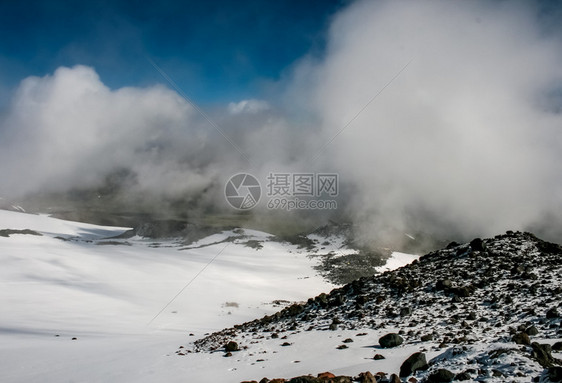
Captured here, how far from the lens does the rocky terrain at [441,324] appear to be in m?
8.95

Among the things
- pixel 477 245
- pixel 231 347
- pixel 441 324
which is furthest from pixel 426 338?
pixel 477 245

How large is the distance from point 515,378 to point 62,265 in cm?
8612

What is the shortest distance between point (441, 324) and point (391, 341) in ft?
10.9

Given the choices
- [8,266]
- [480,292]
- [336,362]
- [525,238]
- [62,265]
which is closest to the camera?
[336,362]

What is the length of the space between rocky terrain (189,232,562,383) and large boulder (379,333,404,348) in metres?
0.04

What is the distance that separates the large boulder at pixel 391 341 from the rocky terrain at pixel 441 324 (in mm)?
36

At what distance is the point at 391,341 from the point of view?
13461 millimetres

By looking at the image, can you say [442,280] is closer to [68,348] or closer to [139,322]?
[68,348]

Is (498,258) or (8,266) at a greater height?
(8,266)

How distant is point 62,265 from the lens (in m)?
75.4

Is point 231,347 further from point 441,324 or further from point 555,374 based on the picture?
point 555,374

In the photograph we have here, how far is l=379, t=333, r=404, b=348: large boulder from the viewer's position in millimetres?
13398

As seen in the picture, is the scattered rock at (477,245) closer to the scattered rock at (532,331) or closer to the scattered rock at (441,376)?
the scattered rock at (532,331)

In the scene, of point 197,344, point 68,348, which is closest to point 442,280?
point 197,344
